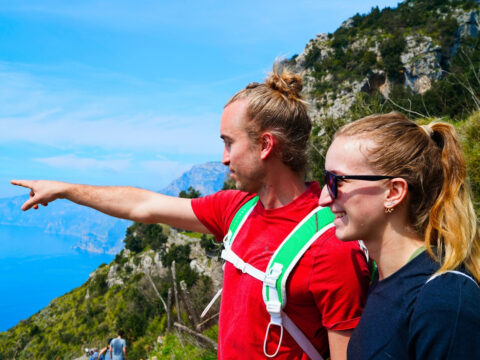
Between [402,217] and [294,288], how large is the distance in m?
0.48

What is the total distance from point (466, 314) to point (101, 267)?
62.5 m

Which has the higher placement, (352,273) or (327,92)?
(327,92)

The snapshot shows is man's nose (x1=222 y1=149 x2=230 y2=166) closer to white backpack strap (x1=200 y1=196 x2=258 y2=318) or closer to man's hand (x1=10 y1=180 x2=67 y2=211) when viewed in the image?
white backpack strap (x1=200 y1=196 x2=258 y2=318)

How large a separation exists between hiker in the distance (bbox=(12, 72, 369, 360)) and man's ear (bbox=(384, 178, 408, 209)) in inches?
11.6


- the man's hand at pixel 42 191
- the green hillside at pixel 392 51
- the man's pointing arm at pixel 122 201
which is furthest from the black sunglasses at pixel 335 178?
the green hillside at pixel 392 51

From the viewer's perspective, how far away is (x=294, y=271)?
149 centimetres

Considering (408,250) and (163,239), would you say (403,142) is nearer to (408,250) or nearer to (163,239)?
(408,250)

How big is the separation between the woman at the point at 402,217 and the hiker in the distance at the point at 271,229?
6.0 inches

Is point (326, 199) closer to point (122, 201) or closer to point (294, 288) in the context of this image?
point (294, 288)

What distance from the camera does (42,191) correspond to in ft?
7.19

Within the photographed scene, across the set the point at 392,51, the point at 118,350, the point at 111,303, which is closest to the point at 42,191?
the point at 118,350

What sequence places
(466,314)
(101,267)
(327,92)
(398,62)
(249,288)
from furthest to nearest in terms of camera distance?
1. (101,267)
2. (327,92)
3. (398,62)
4. (249,288)
5. (466,314)

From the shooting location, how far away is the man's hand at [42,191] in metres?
2.17

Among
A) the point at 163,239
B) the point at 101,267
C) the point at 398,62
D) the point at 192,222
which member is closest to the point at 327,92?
the point at 398,62
